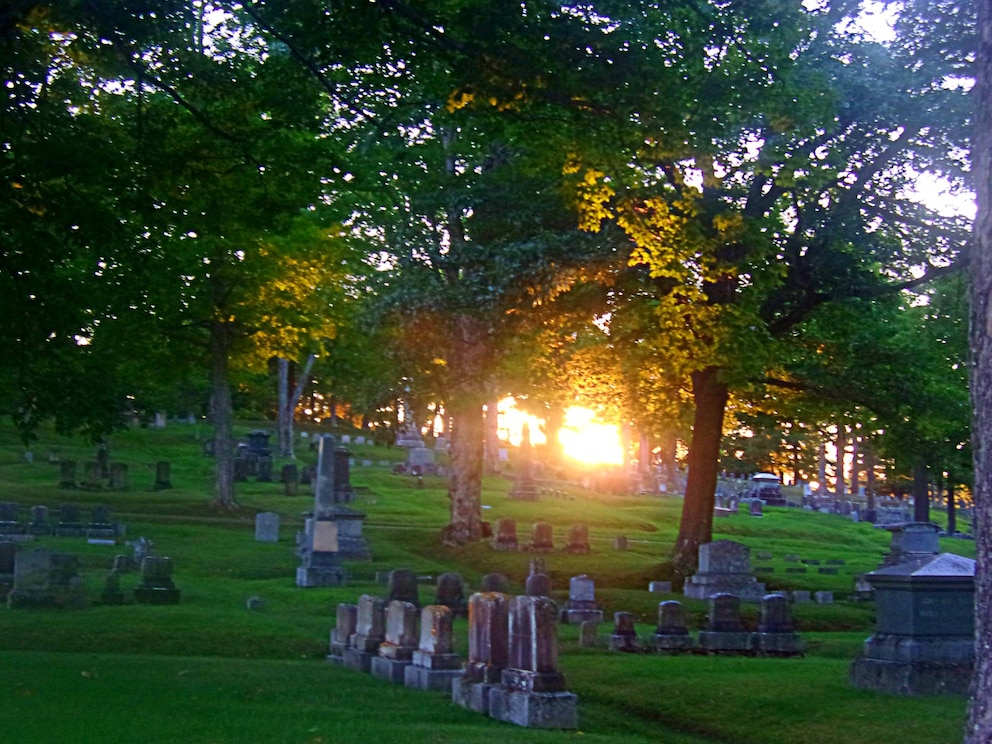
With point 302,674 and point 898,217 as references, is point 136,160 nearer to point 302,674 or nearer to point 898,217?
point 302,674

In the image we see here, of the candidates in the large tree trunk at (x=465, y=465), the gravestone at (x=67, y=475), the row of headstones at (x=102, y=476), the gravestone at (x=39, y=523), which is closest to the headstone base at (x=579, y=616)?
the large tree trunk at (x=465, y=465)

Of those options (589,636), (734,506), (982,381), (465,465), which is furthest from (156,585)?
(734,506)

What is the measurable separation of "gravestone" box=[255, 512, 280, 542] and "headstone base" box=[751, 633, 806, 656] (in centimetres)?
1607

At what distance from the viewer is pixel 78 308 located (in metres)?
15.6

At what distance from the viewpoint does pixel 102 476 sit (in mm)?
43656

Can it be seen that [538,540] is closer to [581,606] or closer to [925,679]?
[581,606]

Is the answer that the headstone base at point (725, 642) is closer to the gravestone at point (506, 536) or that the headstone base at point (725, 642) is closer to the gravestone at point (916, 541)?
the gravestone at point (506, 536)

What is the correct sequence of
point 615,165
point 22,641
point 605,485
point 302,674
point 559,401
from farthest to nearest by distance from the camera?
point 605,485 → point 559,401 → point 22,641 → point 615,165 → point 302,674

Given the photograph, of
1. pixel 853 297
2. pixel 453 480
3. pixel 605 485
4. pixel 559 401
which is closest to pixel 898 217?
pixel 853 297

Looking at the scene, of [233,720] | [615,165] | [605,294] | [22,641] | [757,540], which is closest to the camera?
[233,720]

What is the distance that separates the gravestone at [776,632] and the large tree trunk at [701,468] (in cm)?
787

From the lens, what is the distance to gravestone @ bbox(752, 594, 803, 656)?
698 inches

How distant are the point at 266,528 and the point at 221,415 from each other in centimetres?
718

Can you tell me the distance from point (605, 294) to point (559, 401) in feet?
20.7
